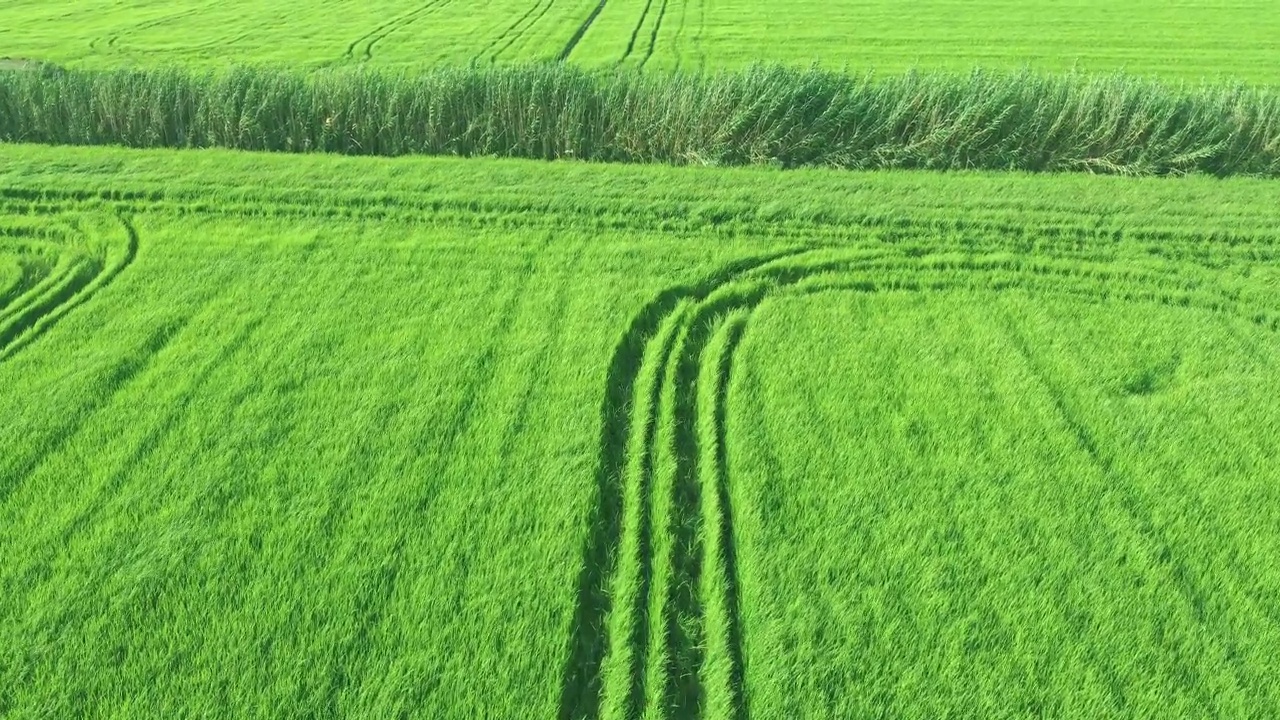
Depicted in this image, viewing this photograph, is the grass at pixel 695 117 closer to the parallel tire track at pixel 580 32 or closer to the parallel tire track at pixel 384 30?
the parallel tire track at pixel 580 32

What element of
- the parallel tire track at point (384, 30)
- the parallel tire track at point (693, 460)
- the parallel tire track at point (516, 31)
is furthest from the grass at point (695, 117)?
the parallel tire track at point (384, 30)

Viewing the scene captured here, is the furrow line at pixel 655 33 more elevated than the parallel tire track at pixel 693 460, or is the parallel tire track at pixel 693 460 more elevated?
the furrow line at pixel 655 33

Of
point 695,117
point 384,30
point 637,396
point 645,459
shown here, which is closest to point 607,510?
point 645,459

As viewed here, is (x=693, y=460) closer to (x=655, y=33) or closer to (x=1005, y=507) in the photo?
(x=1005, y=507)

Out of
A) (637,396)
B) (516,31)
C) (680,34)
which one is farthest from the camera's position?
(516,31)

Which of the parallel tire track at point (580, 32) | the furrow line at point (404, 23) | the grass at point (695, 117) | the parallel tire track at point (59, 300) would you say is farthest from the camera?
the furrow line at point (404, 23)

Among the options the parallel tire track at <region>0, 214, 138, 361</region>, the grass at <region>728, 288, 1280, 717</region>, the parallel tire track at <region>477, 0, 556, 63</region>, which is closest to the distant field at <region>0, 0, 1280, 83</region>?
the parallel tire track at <region>477, 0, 556, 63</region>

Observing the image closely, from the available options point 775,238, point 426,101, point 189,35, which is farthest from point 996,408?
point 189,35
